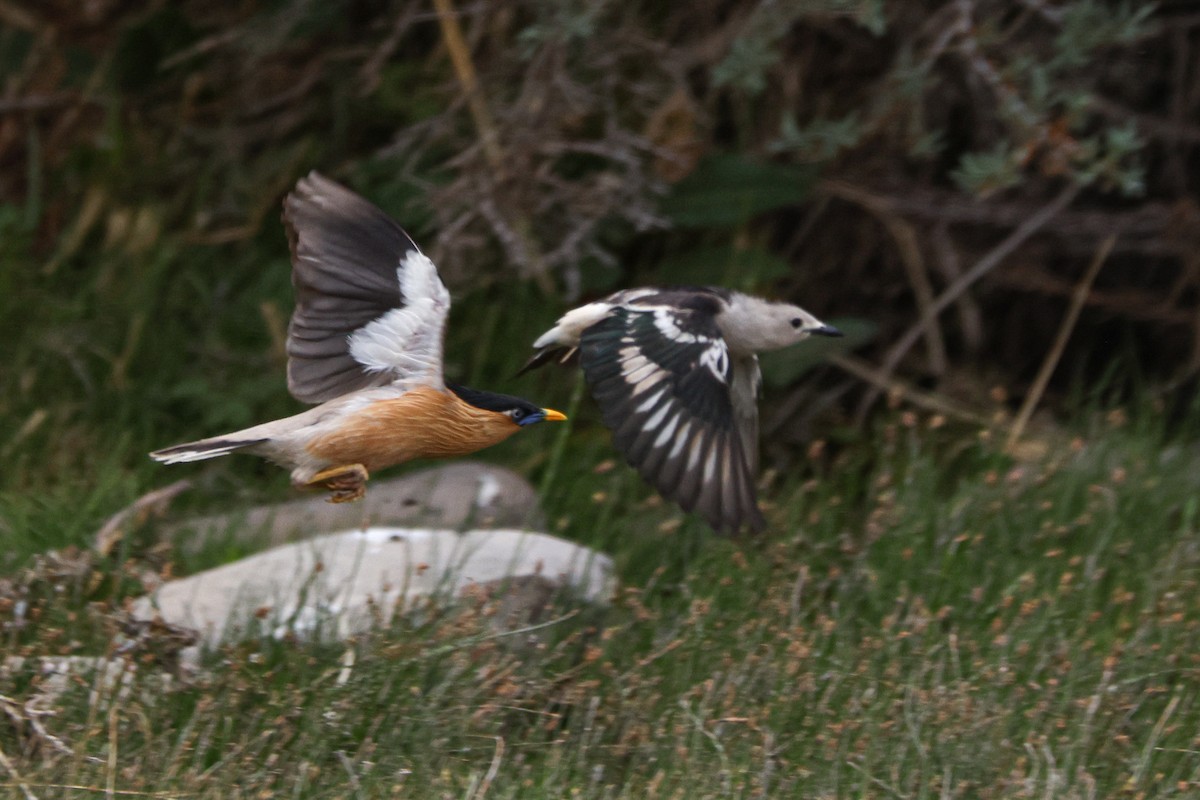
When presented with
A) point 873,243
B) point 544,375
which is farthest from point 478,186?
point 873,243

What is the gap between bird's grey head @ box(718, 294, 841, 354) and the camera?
514cm

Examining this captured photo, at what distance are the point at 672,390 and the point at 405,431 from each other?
2.47 ft

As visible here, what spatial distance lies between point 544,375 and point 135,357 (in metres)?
1.59

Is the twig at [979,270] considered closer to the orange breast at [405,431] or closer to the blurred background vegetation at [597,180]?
the blurred background vegetation at [597,180]

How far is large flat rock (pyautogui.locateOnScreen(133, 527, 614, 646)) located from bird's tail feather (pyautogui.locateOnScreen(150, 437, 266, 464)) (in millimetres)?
634

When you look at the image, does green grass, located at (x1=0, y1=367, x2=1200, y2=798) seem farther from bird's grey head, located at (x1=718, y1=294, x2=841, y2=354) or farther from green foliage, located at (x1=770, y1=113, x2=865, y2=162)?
green foliage, located at (x1=770, y1=113, x2=865, y2=162)

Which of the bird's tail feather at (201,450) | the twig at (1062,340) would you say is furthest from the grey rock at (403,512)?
the twig at (1062,340)

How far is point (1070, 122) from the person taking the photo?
589 centimetres

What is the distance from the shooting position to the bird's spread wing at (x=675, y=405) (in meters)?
4.30

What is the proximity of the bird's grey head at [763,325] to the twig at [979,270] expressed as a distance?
1.86 metres

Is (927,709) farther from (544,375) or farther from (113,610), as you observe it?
(544,375)

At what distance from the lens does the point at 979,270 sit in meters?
6.93

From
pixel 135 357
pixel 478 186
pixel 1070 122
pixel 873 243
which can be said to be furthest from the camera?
pixel 873 243

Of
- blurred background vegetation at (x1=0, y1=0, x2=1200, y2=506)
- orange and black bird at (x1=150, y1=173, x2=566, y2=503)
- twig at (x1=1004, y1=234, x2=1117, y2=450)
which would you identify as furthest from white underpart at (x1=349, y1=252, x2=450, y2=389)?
twig at (x1=1004, y1=234, x2=1117, y2=450)
